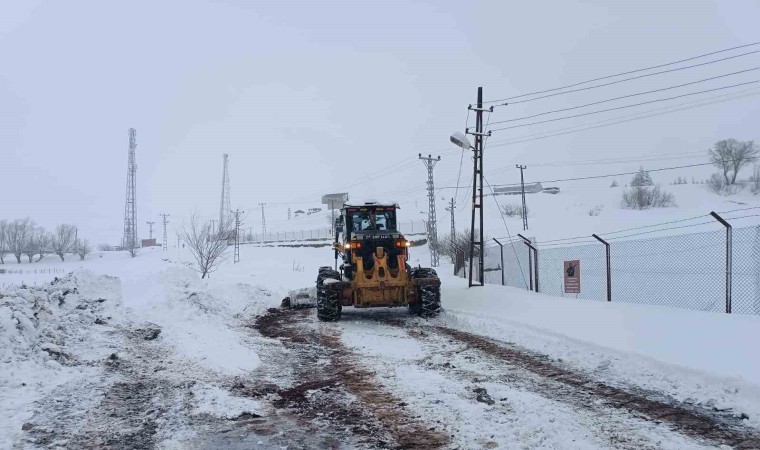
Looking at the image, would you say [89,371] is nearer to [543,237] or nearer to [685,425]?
[685,425]

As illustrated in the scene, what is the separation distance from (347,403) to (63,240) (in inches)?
2386

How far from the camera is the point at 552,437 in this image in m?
4.93

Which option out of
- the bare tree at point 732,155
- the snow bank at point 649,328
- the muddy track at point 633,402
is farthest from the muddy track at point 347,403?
the bare tree at point 732,155

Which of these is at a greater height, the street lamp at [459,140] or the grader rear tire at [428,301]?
the street lamp at [459,140]

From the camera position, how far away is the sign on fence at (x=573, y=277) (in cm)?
1716

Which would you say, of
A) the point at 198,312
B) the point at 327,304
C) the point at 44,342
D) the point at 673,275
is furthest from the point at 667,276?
the point at 44,342

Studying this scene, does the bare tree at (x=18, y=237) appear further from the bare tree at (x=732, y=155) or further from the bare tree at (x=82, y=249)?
the bare tree at (x=732, y=155)

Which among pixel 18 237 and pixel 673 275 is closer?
pixel 673 275

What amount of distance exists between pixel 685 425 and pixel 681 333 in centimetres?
397

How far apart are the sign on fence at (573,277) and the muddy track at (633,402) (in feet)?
29.8

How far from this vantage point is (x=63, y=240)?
56.8 m

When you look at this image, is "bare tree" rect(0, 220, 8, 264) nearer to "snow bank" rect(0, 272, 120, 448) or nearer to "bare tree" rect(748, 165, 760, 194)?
"snow bank" rect(0, 272, 120, 448)

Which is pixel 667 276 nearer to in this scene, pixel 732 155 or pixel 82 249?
pixel 732 155

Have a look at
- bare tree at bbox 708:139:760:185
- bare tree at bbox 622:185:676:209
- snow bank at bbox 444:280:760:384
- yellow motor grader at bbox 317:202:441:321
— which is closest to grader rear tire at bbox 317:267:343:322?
yellow motor grader at bbox 317:202:441:321
